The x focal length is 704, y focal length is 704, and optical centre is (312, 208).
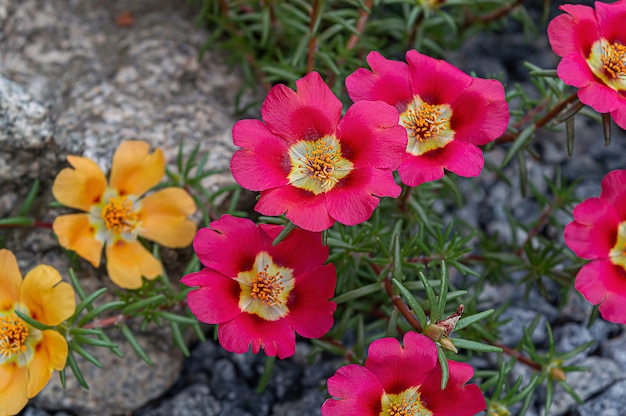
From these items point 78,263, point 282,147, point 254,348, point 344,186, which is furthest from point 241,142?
point 78,263

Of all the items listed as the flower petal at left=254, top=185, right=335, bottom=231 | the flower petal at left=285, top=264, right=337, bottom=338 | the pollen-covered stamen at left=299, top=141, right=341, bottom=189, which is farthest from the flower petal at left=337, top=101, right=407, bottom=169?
the flower petal at left=285, top=264, right=337, bottom=338

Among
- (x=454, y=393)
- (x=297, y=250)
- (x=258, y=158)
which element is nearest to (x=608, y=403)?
(x=454, y=393)

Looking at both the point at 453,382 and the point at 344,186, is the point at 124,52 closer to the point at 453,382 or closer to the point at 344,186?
the point at 344,186

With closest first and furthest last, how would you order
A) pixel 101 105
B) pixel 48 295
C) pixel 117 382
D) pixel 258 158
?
1. pixel 258 158
2. pixel 48 295
3. pixel 117 382
4. pixel 101 105

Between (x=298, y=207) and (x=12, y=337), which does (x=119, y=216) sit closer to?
(x=12, y=337)

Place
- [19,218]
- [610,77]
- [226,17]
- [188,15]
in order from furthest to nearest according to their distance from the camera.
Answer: [188,15] < [226,17] < [19,218] < [610,77]
